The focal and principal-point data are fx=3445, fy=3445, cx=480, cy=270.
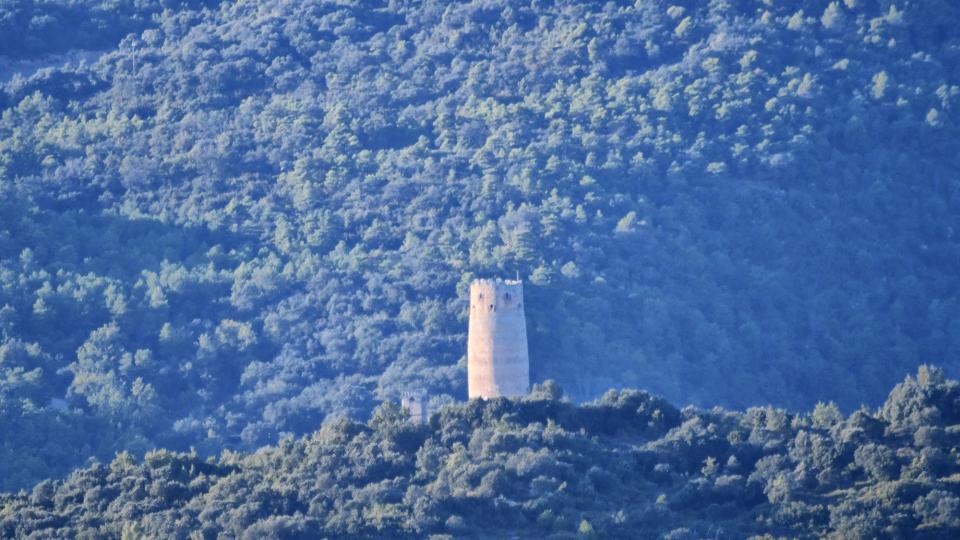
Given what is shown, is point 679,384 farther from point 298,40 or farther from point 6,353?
point 298,40

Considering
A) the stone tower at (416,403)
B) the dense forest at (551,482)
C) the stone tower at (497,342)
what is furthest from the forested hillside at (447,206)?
the dense forest at (551,482)

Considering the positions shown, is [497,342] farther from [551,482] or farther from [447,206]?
[447,206]

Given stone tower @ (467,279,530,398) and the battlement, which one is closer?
stone tower @ (467,279,530,398)

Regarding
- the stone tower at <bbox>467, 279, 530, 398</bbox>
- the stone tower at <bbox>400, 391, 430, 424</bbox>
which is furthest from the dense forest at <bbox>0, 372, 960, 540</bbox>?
the stone tower at <bbox>400, 391, 430, 424</bbox>

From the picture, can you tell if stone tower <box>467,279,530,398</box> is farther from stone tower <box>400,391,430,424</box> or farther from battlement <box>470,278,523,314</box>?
stone tower <box>400,391,430,424</box>

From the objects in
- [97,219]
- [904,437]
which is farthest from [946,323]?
[904,437]

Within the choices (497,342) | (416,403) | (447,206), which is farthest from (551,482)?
(447,206)
